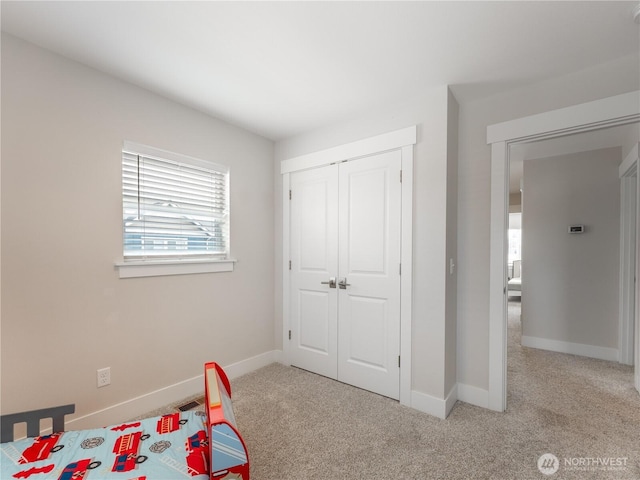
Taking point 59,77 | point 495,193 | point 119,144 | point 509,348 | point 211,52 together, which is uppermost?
point 211,52

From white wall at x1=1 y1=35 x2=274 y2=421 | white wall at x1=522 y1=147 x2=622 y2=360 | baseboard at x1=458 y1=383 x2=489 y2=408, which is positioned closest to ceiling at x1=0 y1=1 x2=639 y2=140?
white wall at x1=1 y1=35 x2=274 y2=421

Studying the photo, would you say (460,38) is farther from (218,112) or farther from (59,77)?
(59,77)

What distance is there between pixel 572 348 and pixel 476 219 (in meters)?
2.58

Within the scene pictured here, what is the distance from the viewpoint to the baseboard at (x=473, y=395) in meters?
2.39

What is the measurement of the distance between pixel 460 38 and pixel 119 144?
234cm

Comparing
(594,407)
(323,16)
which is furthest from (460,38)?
(594,407)

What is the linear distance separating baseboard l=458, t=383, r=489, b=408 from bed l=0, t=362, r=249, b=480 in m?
1.93

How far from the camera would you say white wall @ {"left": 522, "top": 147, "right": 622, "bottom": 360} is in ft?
11.5

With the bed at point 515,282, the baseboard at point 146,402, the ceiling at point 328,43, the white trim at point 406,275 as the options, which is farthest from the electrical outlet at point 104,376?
the bed at point 515,282

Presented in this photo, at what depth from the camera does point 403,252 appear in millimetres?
2475

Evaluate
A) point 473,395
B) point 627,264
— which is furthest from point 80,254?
point 627,264

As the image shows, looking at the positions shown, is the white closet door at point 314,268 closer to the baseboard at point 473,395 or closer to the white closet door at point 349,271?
the white closet door at point 349,271

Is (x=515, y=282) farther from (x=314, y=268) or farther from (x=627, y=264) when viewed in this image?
(x=314, y=268)
